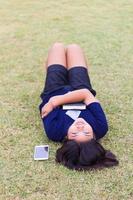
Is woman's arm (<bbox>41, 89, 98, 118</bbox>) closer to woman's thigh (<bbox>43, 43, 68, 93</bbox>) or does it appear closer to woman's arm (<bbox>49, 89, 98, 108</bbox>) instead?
woman's arm (<bbox>49, 89, 98, 108</bbox>)

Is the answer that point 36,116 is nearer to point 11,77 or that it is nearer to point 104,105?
point 104,105

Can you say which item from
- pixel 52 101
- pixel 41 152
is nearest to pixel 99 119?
pixel 52 101

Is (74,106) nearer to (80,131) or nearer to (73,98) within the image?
(73,98)

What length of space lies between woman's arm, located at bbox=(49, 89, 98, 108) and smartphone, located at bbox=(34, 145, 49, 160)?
41cm

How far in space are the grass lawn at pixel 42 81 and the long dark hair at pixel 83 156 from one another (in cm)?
6

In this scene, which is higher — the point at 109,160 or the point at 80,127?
the point at 80,127

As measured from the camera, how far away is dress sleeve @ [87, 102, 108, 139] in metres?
3.87

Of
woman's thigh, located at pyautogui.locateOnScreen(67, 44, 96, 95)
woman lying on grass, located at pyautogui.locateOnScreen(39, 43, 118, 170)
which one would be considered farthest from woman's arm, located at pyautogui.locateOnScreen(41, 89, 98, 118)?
woman's thigh, located at pyautogui.locateOnScreen(67, 44, 96, 95)

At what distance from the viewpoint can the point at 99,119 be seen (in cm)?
389

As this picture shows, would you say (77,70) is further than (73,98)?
Yes

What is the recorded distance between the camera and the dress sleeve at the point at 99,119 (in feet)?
12.7

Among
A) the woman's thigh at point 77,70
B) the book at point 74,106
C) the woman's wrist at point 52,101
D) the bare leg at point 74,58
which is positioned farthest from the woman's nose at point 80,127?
the bare leg at point 74,58

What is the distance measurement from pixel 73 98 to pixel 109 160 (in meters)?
0.71

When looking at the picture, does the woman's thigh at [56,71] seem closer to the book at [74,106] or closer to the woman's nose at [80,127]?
the book at [74,106]
